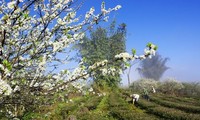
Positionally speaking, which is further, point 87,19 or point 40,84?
point 87,19

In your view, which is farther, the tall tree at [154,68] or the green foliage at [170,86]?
the tall tree at [154,68]

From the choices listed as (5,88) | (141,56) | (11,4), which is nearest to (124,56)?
(141,56)

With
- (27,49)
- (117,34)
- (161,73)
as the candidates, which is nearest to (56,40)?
(27,49)

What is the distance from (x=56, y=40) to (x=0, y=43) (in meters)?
1.09

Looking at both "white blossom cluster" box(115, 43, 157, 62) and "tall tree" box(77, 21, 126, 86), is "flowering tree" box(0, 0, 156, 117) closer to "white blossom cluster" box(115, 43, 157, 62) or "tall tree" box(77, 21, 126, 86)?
"white blossom cluster" box(115, 43, 157, 62)

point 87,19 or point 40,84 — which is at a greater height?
point 87,19

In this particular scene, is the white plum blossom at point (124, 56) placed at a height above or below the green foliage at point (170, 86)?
below

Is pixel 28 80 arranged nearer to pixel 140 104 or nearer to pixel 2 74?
pixel 2 74

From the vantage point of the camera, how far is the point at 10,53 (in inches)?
208

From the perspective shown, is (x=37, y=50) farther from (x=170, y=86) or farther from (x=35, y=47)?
(x=170, y=86)

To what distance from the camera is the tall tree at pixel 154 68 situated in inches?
5418

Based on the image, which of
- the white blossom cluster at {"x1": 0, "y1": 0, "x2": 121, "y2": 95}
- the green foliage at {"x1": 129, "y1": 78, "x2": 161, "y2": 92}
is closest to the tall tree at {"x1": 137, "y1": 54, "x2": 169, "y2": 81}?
the green foliage at {"x1": 129, "y1": 78, "x2": 161, "y2": 92}

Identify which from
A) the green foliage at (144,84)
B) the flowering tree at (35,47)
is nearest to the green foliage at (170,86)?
the green foliage at (144,84)

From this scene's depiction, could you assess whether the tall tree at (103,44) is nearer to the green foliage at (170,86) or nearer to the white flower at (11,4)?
the green foliage at (170,86)
